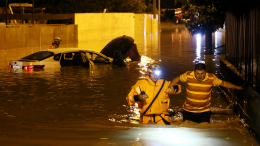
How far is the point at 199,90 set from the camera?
717 cm

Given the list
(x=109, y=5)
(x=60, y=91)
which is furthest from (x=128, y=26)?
(x=60, y=91)

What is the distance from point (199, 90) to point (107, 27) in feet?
120

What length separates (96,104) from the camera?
429 inches

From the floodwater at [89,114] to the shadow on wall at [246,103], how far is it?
6.8 inches

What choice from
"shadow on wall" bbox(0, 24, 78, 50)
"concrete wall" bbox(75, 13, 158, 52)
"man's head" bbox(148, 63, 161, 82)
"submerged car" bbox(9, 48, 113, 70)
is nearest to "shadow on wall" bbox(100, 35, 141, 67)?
"submerged car" bbox(9, 48, 113, 70)

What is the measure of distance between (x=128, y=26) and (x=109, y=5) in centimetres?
348

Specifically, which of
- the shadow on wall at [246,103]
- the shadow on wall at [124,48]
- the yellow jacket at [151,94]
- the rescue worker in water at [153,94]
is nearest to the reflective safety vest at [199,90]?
the rescue worker in water at [153,94]

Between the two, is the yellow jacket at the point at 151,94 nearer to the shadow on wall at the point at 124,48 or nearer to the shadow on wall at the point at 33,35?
the shadow on wall at the point at 124,48

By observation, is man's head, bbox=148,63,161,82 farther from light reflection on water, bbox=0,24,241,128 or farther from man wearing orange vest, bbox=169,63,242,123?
light reflection on water, bbox=0,24,241,128

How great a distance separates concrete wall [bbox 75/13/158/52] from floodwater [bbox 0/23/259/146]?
1538 cm

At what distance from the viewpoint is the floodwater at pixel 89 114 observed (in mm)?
6504

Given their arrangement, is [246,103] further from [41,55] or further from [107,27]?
[107,27]

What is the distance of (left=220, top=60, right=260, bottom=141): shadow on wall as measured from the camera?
23.9 ft

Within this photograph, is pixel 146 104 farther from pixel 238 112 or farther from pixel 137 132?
pixel 238 112
